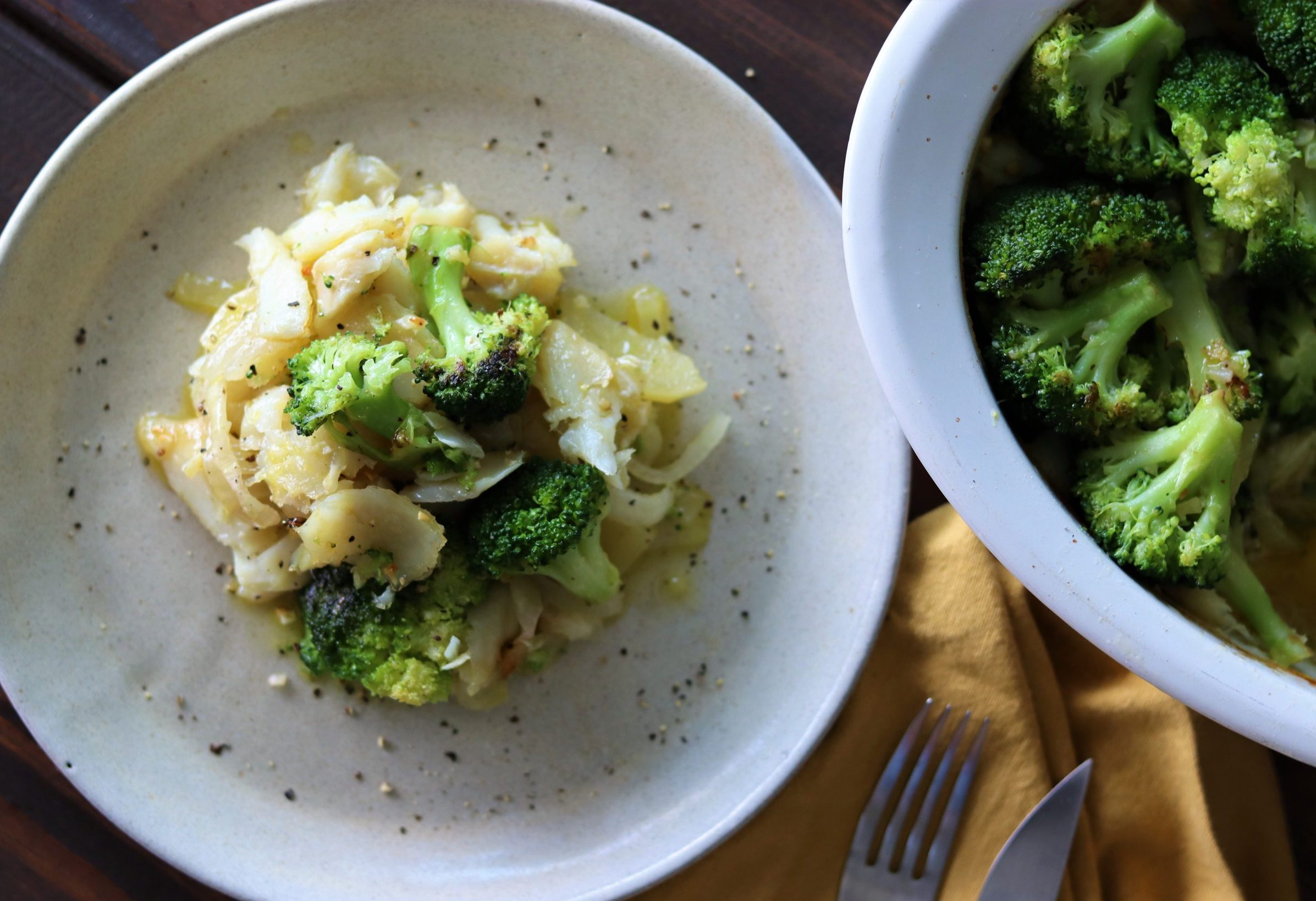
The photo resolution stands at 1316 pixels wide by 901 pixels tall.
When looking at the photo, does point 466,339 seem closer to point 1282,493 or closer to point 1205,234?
point 1205,234

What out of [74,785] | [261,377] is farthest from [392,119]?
[74,785]

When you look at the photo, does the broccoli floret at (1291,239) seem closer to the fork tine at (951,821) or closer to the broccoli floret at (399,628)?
the fork tine at (951,821)

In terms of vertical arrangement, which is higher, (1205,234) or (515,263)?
(1205,234)

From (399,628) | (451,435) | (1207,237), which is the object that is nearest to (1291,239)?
(1207,237)

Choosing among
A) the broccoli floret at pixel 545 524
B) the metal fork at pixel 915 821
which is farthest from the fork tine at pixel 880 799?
the broccoli floret at pixel 545 524

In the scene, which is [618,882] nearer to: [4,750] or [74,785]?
[74,785]

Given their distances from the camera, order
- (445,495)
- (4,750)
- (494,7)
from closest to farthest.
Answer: (445,495)
(494,7)
(4,750)
